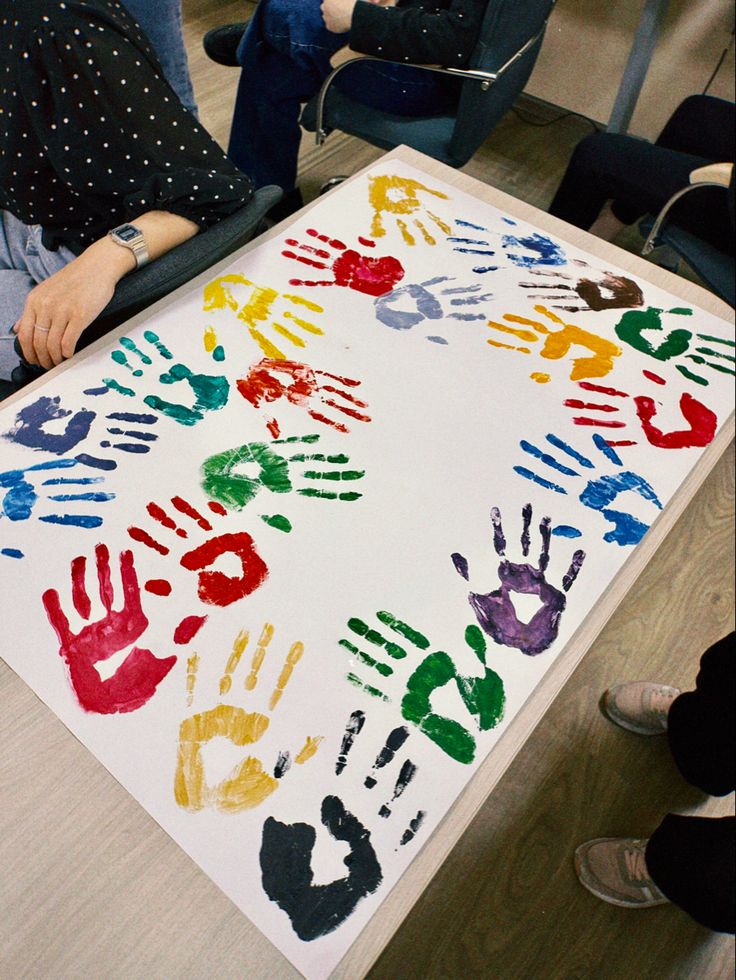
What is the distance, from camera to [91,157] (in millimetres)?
954

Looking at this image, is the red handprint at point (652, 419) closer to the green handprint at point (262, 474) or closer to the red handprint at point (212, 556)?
the green handprint at point (262, 474)

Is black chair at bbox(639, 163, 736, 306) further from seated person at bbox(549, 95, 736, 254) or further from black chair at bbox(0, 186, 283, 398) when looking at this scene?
black chair at bbox(0, 186, 283, 398)

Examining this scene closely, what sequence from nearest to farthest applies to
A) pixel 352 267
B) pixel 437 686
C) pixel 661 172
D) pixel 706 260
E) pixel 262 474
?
pixel 437 686 < pixel 262 474 < pixel 352 267 < pixel 706 260 < pixel 661 172

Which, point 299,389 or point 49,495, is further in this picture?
point 299,389

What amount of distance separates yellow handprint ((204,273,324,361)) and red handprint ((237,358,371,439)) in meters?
0.03

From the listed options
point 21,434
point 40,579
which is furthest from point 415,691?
point 21,434

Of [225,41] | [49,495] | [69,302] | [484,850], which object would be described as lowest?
[484,850]

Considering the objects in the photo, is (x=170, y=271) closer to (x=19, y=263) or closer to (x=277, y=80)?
(x=19, y=263)

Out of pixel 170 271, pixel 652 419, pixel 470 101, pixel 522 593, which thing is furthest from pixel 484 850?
pixel 470 101

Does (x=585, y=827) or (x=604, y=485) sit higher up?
(x=604, y=485)

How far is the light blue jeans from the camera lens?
3.56ft

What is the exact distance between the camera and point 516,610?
0.75 metres

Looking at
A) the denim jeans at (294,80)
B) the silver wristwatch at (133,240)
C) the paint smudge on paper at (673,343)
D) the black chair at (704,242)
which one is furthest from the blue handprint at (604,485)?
the denim jeans at (294,80)

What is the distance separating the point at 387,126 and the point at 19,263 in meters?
0.83
